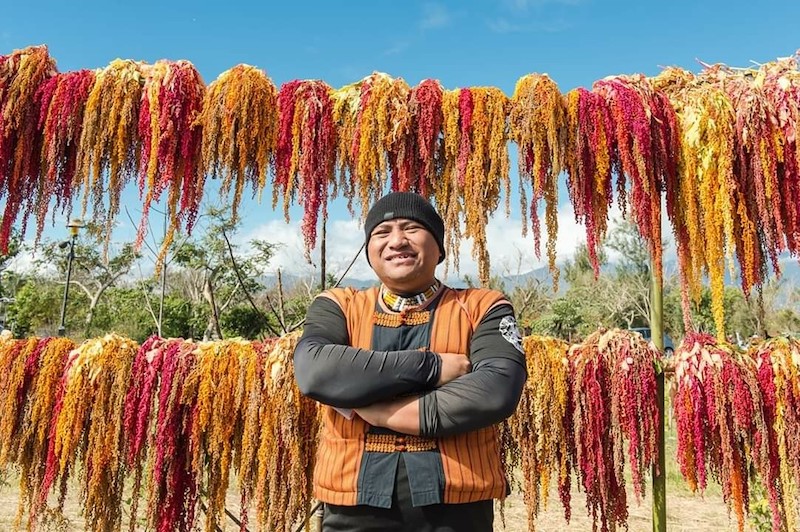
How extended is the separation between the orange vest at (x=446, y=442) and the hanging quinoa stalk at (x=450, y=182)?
0.77m

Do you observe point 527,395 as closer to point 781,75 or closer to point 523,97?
point 523,97

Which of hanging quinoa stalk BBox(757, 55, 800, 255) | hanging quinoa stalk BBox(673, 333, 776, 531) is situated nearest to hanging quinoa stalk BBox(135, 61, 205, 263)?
hanging quinoa stalk BBox(673, 333, 776, 531)

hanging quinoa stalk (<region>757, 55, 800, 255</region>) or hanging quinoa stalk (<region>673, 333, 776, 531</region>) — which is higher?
hanging quinoa stalk (<region>757, 55, 800, 255</region>)

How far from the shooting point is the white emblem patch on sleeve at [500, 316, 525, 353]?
1.52 m

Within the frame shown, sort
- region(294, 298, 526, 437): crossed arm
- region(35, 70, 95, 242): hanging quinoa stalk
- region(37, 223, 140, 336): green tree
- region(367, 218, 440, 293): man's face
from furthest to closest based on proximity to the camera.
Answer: region(37, 223, 140, 336): green tree
region(35, 70, 95, 242): hanging quinoa stalk
region(367, 218, 440, 293): man's face
region(294, 298, 526, 437): crossed arm

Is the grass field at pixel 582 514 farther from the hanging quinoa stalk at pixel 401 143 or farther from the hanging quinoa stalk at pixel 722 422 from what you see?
the hanging quinoa stalk at pixel 401 143

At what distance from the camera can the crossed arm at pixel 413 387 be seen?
1.36 m

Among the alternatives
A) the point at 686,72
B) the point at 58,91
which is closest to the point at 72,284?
the point at 58,91

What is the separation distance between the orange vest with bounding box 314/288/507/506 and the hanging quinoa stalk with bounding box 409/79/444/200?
897 millimetres

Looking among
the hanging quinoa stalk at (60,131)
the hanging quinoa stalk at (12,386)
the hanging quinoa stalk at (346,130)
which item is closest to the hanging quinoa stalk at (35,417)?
the hanging quinoa stalk at (12,386)

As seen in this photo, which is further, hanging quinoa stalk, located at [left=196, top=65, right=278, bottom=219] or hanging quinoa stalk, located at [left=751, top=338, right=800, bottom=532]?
hanging quinoa stalk, located at [left=196, top=65, right=278, bottom=219]

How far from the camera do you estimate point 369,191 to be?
8.16 feet

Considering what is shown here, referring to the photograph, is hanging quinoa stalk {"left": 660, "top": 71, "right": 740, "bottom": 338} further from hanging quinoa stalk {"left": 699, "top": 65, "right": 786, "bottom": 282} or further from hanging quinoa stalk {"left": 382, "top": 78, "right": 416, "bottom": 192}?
hanging quinoa stalk {"left": 382, "top": 78, "right": 416, "bottom": 192}

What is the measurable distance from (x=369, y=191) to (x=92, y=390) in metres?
1.43
